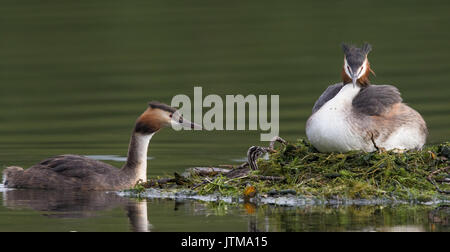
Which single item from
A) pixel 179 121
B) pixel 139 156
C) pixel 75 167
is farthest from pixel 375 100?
Result: pixel 75 167

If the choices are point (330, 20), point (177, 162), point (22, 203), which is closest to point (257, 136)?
point (177, 162)

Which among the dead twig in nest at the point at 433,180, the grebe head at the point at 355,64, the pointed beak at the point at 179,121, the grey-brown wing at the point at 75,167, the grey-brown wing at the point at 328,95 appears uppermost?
the grebe head at the point at 355,64

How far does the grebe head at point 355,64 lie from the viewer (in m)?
12.2

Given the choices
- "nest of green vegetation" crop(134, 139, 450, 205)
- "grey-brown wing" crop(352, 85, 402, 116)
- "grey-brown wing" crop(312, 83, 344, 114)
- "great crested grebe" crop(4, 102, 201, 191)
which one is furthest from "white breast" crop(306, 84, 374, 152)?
"great crested grebe" crop(4, 102, 201, 191)

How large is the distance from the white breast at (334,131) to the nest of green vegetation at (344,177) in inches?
4.0

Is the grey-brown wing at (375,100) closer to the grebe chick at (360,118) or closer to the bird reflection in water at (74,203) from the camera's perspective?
the grebe chick at (360,118)

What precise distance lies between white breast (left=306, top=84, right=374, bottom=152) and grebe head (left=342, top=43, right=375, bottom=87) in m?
0.38

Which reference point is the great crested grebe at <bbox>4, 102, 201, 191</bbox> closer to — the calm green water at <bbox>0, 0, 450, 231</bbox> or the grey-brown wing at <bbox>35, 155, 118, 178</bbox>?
the grey-brown wing at <bbox>35, 155, 118, 178</bbox>

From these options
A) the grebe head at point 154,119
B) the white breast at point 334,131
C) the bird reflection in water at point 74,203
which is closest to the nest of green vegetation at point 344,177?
the white breast at point 334,131

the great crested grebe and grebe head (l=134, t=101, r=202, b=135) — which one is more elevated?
grebe head (l=134, t=101, r=202, b=135)

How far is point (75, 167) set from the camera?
13.4 metres

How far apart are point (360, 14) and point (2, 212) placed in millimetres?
21492

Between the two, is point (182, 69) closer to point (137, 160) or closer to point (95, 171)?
point (137, 160)

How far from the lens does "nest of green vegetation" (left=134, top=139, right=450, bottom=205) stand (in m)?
11.4
